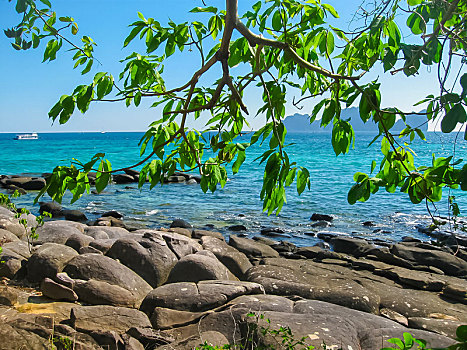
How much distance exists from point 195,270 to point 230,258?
1552 mm

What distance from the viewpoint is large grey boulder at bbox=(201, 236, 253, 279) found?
7598mm

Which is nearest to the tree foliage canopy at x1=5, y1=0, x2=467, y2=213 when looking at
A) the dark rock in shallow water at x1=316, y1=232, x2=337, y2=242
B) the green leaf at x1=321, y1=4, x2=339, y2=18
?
the green leaf at x1=321, y1=4, x2=339, y2=18

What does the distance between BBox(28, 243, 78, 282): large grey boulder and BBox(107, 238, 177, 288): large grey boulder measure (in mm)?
776

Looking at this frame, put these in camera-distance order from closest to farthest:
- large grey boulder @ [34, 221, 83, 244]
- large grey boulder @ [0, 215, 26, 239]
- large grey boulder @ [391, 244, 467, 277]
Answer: large grey boulder @ [34, 221, 83, 244] < large grey boulder @ [0, 215, 26, 239] < large grey boulder @ [391, 244, 467, 277]

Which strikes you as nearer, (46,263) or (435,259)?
(46,263)

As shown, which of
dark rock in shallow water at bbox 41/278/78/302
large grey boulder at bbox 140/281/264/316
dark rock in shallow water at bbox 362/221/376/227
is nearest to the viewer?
large grey boulder at bbox 140/281/264/316

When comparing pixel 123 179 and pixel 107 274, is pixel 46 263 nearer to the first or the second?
pixel 107 274

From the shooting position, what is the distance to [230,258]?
25.7 ft

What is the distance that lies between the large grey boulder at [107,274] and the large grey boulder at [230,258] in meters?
1.94

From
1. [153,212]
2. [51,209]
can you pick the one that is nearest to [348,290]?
[153,212]

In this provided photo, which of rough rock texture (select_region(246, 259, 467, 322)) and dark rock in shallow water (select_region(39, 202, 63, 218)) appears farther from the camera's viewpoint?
dark rock in shallow water (select_region(39, 202, 63, 218))

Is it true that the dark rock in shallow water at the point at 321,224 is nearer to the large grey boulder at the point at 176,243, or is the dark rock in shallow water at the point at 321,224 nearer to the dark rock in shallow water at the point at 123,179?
the large grey boulder at the point at 176,243

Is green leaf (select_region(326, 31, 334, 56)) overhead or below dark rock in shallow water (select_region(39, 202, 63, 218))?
overhead

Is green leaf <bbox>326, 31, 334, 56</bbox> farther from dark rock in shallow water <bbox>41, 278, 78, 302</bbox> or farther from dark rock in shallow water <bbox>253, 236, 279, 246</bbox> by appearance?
dark rock in shallow water <bbox>253, 236, 279, 246</bbox>
